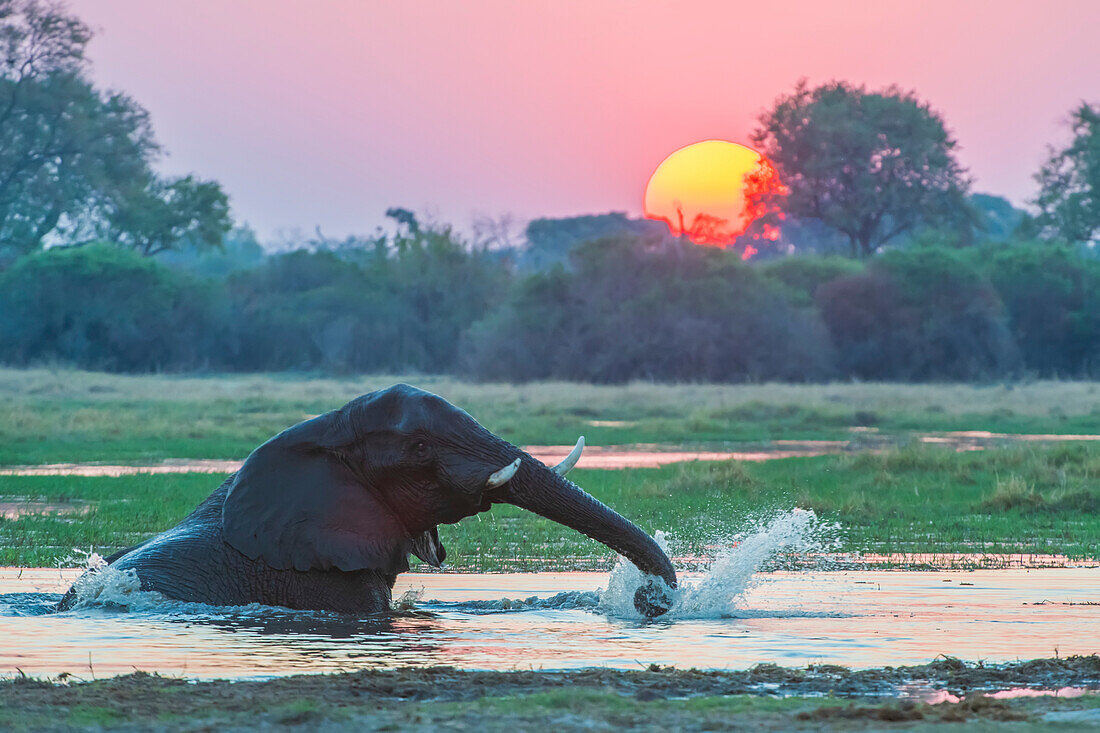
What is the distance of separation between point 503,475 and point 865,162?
188 ft

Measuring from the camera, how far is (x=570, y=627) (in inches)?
290

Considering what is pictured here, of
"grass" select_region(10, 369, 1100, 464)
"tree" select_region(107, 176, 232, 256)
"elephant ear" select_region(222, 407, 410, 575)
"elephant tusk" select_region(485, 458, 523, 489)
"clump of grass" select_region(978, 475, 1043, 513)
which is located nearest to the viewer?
"elephant tusk" select_region(485, 458, 523, 489)

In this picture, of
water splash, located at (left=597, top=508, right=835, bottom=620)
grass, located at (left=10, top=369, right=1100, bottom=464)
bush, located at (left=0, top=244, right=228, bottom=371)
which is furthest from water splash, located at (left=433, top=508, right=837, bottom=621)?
bush, located at (left=0, top=244, right=228, bottom=371)

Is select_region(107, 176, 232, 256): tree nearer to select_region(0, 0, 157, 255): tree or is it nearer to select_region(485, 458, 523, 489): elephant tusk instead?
select_region(0, 0, 157, 255): tree

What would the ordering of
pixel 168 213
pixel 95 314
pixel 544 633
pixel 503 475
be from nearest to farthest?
1. pixel 503 475
2. pixel 544 633
3. pixel 95 314
4. pixel 168 213

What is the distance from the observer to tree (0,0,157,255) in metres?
54.5

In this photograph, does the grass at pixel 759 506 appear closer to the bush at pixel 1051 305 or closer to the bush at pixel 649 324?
the bush at pixel 649 324

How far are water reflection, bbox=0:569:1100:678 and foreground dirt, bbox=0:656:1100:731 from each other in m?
0.38

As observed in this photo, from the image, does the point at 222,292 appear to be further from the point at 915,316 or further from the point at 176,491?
the point at 176,491

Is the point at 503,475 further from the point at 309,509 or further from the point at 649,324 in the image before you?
the point at 649,324

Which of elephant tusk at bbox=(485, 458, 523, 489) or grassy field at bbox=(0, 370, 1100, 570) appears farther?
grassy field at bbox=(0, 370, 1100, 570)

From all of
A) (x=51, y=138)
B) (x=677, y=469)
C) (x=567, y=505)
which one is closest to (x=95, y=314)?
(x=51, y=138)

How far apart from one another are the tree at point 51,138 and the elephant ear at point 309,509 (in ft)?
165

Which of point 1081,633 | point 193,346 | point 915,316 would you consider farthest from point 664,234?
point 1081,633
